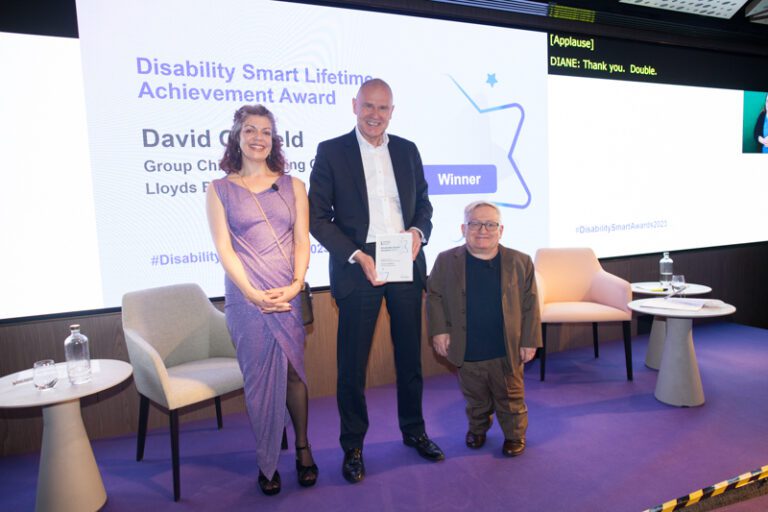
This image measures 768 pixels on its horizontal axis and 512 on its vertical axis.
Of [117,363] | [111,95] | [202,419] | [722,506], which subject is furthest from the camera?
[202,419]

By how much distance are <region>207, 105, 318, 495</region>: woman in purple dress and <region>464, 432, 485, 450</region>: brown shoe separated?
847 mm

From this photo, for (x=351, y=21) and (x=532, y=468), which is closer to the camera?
(x=532, y=468)

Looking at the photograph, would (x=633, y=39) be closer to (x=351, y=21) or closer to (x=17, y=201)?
(x=351, y=21)

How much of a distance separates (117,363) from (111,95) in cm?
152

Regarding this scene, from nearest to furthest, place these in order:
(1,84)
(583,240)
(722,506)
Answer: (722,506)
(1,84)
(583,240)

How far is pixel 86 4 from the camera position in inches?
108

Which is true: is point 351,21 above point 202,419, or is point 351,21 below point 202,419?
above

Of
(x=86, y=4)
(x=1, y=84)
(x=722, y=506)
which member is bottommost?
(x=722, y=506)

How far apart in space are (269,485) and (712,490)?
78.0 inches

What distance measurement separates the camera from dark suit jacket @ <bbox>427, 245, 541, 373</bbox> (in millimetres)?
2508

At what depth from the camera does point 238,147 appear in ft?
7.32

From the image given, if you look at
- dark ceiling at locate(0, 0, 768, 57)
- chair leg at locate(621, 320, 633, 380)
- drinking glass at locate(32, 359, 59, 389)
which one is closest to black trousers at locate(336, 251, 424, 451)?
drinking glass at locate(32, 359, 59, 389)

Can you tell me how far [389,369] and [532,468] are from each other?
1.50 m

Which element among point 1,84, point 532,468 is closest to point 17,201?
point 1,84
